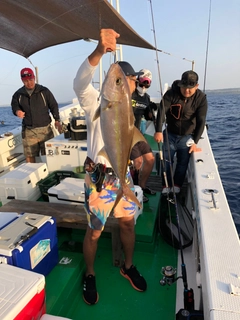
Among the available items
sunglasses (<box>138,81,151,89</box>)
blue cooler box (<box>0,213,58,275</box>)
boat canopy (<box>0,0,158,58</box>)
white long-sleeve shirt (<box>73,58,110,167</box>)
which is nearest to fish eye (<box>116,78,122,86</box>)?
white long-sleeve shirt (<box>73,58,110,167</box>)

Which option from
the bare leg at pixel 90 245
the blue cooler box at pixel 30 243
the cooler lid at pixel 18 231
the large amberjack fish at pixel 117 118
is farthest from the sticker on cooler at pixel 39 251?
the large amberjack fish at pixel 117 118

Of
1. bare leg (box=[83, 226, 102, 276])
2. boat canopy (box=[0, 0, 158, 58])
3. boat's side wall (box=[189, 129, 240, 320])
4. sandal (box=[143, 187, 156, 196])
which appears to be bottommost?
sandal (box=[143, 187, 156, 196])

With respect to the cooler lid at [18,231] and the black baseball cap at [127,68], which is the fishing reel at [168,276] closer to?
the cooler lid at [18,231]

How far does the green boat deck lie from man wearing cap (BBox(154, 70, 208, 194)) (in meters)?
0.96

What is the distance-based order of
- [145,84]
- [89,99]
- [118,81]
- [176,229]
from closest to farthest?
[118,81] → [89,99] → [176,229] → [145,84]

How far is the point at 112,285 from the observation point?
9.14ft

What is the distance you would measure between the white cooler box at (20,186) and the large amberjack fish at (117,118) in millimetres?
2315

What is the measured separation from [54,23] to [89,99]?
1.58 m

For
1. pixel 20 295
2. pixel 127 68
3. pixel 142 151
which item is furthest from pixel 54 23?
pixel 20 295

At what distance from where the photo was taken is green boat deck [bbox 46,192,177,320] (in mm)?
2441

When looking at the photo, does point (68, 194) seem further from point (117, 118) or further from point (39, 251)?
point (117, 118)

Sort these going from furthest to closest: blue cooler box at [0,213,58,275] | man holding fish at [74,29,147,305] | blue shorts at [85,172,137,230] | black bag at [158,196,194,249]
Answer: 1. black bag at [158,196,194,249]
2. blue shorts at [85,172,137,230]
3. blue cooler box at [0,213,58,275]
4. man holding fish at [74,29,147,305]

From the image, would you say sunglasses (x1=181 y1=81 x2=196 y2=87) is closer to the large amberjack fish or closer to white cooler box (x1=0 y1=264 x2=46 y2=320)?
the large amberjack fish

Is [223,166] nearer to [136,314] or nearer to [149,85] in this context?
[149,85]
